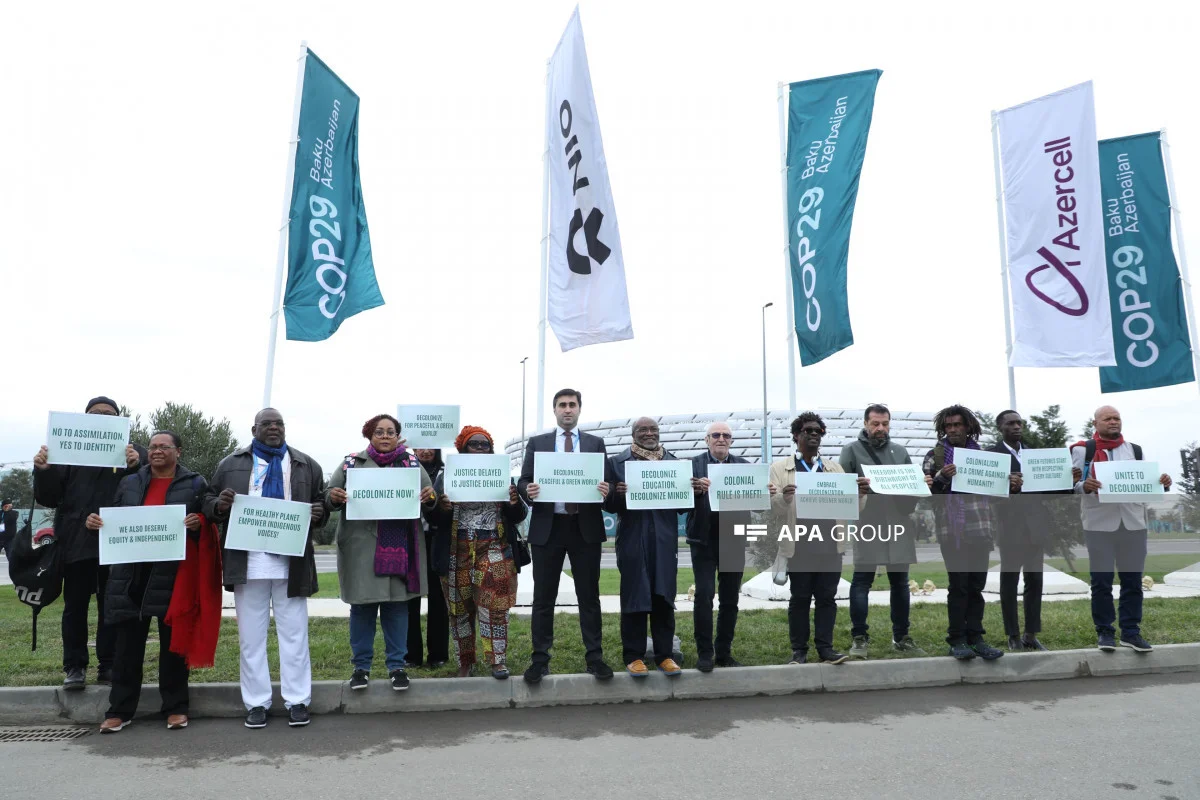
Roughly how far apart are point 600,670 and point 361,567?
74.5 inches

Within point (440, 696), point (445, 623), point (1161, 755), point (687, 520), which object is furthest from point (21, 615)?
point (1161, 755)

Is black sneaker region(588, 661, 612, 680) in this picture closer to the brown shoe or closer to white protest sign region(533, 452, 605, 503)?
white protest sign region(533, 452, 605, 503)

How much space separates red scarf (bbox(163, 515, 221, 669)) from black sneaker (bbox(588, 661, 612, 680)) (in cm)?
260

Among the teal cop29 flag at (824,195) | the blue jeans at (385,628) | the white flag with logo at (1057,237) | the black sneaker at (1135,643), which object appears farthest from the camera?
the white flag with logo at (1057,237)

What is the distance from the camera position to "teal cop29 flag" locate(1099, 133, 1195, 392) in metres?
11.1

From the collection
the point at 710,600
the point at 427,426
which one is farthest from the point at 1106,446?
the point at 427,426

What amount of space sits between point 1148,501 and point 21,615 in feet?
40.3

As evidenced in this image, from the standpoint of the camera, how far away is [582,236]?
9211mm

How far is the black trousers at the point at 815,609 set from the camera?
6836 mm

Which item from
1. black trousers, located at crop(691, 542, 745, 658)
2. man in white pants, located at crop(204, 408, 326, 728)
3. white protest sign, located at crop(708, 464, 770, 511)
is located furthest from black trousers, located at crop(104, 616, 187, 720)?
white protest sign, located at crop(708, 464, 770, 511)

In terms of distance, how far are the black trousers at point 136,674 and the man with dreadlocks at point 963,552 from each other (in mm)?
5782

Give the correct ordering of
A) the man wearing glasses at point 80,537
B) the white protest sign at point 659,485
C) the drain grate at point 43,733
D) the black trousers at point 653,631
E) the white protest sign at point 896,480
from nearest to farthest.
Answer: the drain grate at point 43,733 < the man wearing glasses at point 80,537 < the white protest sign at point 659,485 < the black trousers at point 653,631 < the white protest sign at point 896,480

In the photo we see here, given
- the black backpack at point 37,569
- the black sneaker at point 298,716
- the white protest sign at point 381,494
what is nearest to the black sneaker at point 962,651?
the white protest sign at point 381,494

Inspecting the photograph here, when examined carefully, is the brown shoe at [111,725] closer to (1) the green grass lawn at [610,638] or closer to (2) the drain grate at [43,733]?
(2) the drain grate at [43,733]
